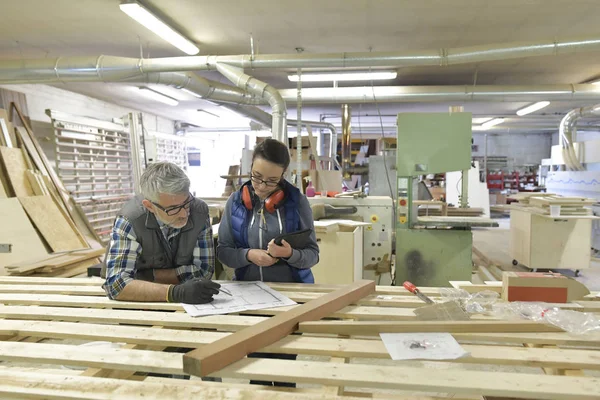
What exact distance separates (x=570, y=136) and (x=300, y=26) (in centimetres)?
596

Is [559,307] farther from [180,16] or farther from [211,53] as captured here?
[211,53]

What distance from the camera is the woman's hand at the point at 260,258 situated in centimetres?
141

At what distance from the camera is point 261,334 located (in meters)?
0.95

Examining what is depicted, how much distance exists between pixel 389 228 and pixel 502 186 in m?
8.80

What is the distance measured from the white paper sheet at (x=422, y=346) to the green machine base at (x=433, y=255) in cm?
259

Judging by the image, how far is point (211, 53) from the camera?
4.81 m

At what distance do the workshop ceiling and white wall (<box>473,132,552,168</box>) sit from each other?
6.35 meters

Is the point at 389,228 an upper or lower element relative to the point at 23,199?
lower

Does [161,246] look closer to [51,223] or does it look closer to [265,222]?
[265,222]

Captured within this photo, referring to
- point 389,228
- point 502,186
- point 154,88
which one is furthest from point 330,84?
point 502,186

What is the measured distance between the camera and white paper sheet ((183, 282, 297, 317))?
1188 mm

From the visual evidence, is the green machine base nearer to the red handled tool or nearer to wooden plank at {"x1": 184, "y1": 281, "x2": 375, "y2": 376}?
the red handled tool

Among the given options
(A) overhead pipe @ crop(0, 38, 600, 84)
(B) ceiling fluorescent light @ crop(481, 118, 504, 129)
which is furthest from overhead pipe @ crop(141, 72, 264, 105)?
(B) ceiling fluorescent light @ crop(481, 118, 504, 129)

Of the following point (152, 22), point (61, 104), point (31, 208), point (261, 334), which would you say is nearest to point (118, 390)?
point (261, 334)
